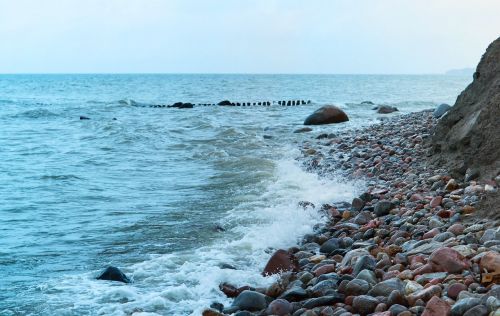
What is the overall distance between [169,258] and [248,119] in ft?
73.6

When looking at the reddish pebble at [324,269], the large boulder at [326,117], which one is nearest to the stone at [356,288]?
the reddish pebble at [324,269]

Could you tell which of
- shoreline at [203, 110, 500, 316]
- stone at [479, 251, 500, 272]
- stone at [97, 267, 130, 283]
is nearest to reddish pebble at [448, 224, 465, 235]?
shoreline at [203, 110, 500, 316]

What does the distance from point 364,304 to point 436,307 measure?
2.27ft

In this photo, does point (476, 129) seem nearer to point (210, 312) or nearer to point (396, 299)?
point (396, 299)

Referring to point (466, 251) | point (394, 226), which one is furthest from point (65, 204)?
point (466, 251)

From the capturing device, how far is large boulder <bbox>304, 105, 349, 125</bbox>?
23938mm

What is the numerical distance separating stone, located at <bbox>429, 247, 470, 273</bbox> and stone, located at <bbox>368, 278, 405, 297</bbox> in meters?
0.38

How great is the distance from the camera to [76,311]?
5.16 metres

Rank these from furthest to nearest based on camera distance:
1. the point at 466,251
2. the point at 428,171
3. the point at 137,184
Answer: the point at 137,184 → the point at 428,171 → the point at 466,251

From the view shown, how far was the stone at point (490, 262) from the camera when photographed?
4195 millimetres

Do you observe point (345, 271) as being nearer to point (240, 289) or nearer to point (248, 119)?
point (240, 289)

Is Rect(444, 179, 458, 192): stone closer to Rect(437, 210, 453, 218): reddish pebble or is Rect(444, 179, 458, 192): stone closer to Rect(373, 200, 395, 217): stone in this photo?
Rect(373, 200, 395, 217): stone

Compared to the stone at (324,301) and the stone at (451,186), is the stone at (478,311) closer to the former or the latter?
the stone at (324,301)

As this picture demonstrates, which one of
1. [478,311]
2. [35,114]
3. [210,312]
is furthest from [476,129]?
[35,114]
